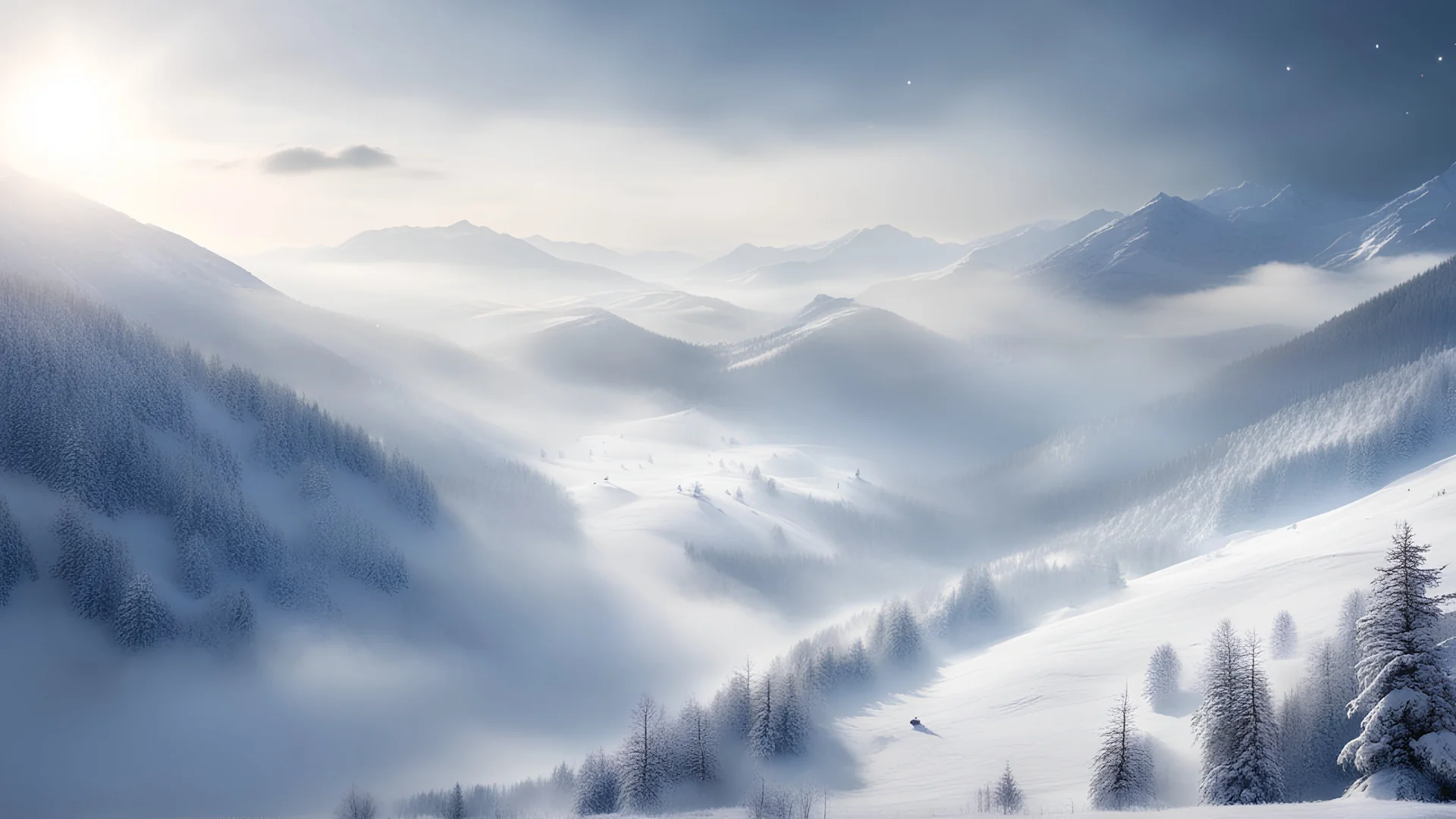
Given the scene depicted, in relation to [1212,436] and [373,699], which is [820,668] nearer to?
[373,699]

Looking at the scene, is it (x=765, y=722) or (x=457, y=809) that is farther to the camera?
(x=765, y=722)

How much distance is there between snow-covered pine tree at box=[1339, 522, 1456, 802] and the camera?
105ft

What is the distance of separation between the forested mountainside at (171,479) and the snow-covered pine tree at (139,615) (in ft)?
0.50

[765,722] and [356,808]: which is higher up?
[765,722]

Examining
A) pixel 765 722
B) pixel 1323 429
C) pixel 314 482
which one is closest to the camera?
pixel 765 722

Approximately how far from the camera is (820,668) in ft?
310

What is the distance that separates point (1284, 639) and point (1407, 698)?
37.1 meters

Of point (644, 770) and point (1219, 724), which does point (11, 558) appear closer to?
point (644, 770)

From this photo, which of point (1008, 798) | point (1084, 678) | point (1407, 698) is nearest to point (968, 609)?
point (1084, 678)

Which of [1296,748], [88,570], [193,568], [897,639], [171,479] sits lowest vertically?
[1296,748]

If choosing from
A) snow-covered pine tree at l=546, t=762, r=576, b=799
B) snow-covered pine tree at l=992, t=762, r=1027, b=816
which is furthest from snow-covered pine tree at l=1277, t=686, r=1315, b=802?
snow-covered pine tree at l=546, t=762, r=576, b=799

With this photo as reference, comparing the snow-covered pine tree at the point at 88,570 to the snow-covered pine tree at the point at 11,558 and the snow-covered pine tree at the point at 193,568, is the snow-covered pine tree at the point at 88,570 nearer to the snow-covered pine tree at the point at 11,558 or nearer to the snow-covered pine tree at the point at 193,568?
the snow-covered pine tree at the point at 11,558

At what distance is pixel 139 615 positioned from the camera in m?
88.4

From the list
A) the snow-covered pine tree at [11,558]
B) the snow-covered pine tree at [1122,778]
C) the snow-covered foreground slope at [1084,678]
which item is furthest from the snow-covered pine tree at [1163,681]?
the snow-covered pine tree at [11,558]
